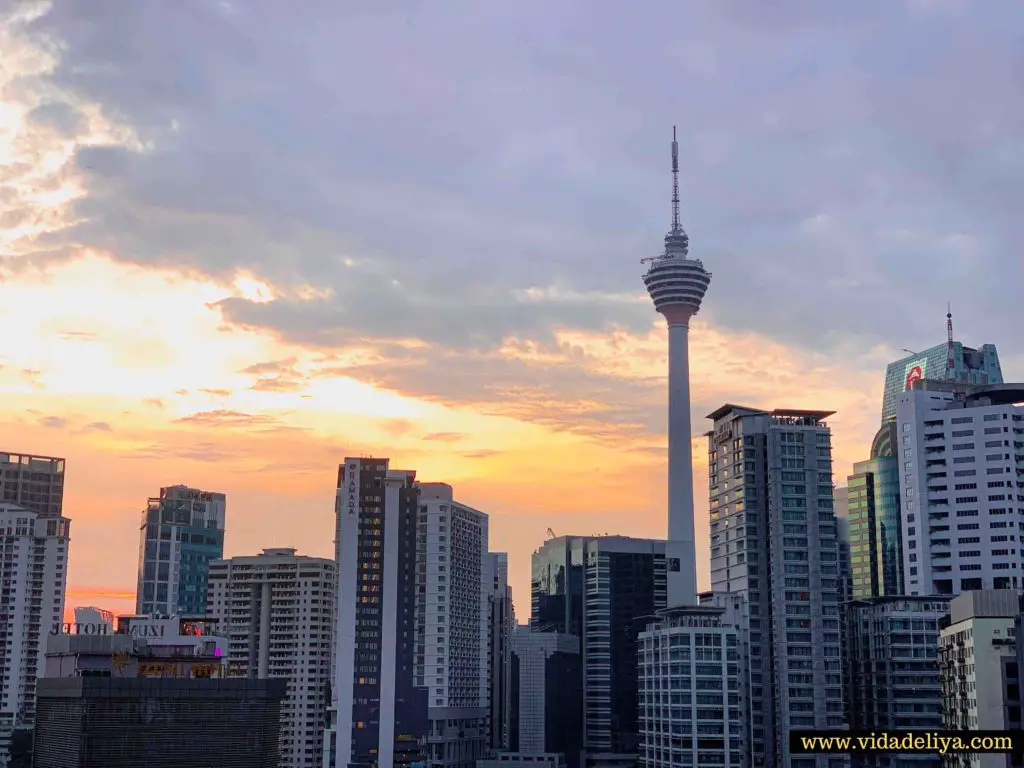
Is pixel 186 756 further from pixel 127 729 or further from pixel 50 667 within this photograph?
pixel 50 667

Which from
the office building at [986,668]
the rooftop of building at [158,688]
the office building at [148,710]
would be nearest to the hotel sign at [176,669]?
the office building at [148,710]

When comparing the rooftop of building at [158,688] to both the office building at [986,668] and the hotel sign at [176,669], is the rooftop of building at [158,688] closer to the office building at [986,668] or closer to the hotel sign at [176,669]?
the hotel sign at [176,669]

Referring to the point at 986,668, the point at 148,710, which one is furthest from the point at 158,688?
the point at 986,668

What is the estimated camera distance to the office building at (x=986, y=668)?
517ft

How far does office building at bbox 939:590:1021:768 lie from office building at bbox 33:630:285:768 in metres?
91.7

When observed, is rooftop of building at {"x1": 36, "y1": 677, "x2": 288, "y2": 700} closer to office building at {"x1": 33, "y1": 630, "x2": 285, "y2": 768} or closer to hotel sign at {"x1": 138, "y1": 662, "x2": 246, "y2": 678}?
office building at {"x1": 33, "y1": 630, "x2": 285, "y2": 768}

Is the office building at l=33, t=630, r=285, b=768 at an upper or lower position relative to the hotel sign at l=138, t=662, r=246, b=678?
lower

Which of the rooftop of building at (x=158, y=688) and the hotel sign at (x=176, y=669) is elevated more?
the hotel sign at (x=176, y=669)

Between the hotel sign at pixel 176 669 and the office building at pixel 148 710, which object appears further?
the hotel sign at pixel 176 669

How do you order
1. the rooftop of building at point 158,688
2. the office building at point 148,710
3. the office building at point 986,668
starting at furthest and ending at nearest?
the rooftop of building at point 158,688 → the office building at point 148,710 → the office building at point 986,668

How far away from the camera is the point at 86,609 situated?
176500 mm

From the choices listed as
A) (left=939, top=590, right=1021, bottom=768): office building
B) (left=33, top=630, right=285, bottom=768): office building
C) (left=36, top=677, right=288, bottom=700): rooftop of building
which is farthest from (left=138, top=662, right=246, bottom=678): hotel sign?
(left=939, top=590, right=1021, bottom=768): office building

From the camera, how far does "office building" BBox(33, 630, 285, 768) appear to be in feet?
522

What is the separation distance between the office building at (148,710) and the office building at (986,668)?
91740 mm
